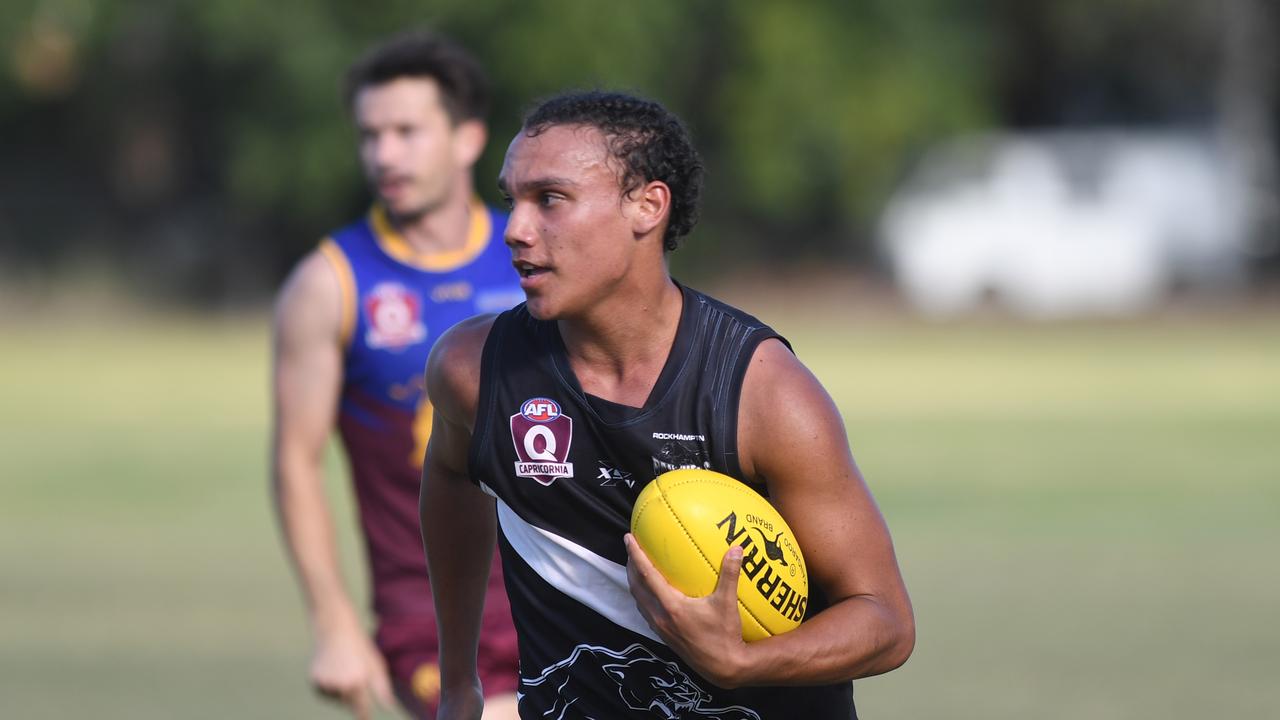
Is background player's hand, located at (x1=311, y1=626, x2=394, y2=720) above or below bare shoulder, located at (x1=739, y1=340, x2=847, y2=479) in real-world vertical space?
Answer: below

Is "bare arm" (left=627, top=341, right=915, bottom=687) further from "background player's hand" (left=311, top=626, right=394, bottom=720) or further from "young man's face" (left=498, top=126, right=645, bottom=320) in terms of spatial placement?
"background player's hand" (left=311, top=626, right=394, bottom=720)

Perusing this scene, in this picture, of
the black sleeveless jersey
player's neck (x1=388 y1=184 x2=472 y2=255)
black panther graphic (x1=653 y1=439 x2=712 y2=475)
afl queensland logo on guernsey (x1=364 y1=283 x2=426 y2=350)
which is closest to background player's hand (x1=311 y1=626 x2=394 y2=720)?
afl queensland logo on guernsey (x1=364 y1=283 x2=426 y2=350)

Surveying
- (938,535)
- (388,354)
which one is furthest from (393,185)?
(938,535)

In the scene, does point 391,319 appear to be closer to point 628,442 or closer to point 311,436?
point 311,436

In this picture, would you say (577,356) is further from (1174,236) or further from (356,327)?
(1174,236)

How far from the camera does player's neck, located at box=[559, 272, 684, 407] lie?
4.18 metres

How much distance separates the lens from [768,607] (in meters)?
3.91

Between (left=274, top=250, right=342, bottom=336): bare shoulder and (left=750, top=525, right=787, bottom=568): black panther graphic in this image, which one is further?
(left=274, top=250, right=342, bottom=336): bare shoulder

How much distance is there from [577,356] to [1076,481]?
13.1m

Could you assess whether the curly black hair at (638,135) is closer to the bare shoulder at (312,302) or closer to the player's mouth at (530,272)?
the player's mouth at (530,272)

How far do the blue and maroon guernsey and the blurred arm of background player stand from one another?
0.08 m

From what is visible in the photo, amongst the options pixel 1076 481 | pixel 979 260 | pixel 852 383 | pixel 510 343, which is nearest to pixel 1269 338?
pixel 979 260

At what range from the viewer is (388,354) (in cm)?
639

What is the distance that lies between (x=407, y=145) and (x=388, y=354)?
772mm
